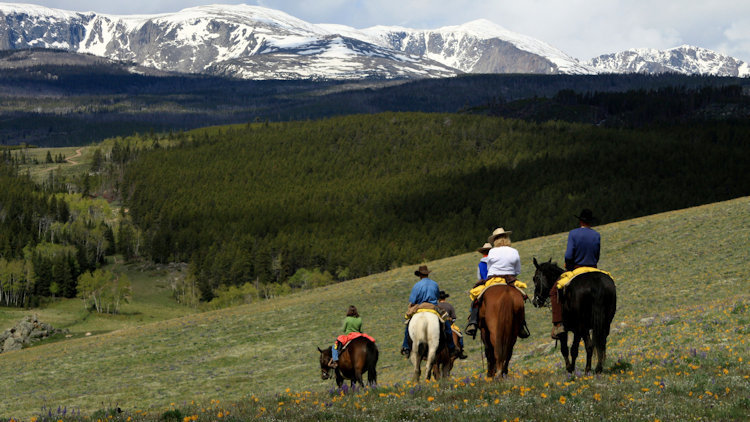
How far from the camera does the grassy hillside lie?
1423 cm

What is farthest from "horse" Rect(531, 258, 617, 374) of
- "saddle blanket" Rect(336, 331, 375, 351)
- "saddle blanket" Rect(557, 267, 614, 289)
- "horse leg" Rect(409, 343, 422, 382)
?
"saddle blanket" Rect(336, 331, 375, 351)

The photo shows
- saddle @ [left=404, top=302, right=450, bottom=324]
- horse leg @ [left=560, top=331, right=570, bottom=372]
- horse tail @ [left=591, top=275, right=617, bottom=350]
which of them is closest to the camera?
horse tail @ [left=591, top=275, right=617, bottom=350]

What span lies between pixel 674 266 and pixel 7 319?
11806 centimetres

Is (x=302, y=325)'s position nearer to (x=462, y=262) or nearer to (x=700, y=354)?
(x=462, y=262)

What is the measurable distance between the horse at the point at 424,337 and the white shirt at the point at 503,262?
2.54m

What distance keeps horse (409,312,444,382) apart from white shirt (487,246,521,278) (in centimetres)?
254

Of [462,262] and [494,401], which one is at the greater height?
[494,401]

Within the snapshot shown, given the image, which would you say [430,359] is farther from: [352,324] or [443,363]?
[352,324]

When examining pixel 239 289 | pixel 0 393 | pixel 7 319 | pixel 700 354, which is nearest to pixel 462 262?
pixel 0 393

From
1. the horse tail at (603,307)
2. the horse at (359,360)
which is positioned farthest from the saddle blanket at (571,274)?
the horse at (359,360)

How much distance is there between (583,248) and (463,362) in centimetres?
1739

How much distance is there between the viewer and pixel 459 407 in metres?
14.1

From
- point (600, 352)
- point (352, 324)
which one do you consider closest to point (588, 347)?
point (600, 352)

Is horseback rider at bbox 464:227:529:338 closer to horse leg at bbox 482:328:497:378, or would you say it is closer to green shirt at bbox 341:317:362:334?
horse leg at bbox 482:328:497:378
